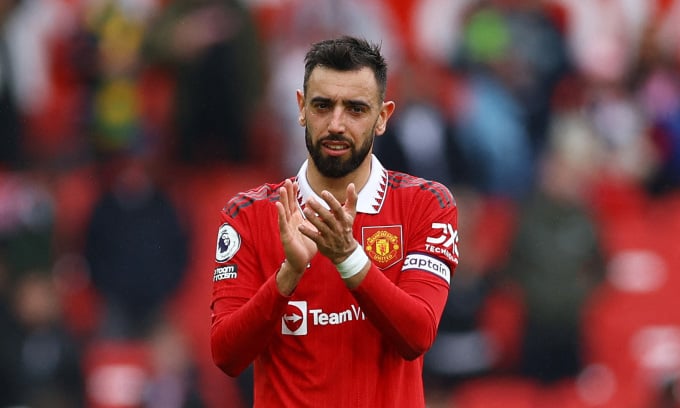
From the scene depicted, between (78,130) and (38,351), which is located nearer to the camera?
(38,351)

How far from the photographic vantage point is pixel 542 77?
9.79 metres

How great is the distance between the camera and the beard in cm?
384

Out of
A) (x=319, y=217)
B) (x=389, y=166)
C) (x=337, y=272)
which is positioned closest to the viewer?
(x=319, y=217)

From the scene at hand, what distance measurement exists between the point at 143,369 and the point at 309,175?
17.9 ft

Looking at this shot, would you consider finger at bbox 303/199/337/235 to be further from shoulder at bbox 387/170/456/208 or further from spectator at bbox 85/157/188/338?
spectator at bbox 85/157/188/338

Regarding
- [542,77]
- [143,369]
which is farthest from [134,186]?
[542,77]

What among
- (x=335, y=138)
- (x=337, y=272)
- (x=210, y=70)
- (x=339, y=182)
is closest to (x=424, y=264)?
(x=337, y=272)

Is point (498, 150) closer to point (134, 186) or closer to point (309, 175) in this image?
point (134, 186)

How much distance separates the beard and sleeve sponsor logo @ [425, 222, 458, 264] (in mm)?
343

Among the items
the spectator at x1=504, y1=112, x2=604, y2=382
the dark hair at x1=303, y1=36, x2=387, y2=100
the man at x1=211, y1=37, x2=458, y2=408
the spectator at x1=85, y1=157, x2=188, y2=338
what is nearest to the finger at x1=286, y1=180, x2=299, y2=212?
the man at x1=211, y1=37, x2=458, y2=408

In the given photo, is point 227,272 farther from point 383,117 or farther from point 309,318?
point 383,117

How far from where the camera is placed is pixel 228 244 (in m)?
3.93

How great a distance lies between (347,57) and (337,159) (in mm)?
337

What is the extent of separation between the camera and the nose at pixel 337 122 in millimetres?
3746
